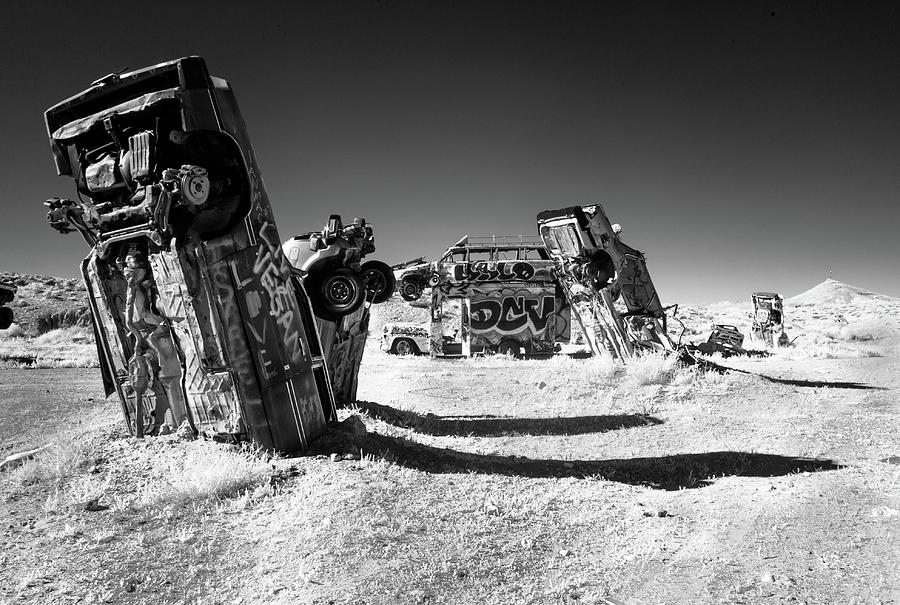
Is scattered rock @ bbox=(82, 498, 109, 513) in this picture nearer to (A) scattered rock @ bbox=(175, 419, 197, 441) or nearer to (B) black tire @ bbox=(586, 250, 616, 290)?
(A) scattered rock @ bbox=(175, 419, 197, 441)

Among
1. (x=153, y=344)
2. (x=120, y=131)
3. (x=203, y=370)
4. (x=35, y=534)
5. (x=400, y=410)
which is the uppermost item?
(x=120, y=131)

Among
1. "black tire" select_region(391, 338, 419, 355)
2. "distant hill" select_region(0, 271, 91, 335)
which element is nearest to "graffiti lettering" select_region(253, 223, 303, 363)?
"black tire" select_region(391, 338, 419, 355)

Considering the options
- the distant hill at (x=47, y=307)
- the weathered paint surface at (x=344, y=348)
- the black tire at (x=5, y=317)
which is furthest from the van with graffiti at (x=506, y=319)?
the distant hill at (x=47, y=307)

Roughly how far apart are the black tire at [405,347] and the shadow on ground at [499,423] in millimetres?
14347

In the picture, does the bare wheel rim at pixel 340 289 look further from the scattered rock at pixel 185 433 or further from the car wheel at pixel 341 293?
the scattered rock at pixel 185 433

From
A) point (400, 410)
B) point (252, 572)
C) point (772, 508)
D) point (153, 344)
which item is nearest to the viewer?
point (252, 572)

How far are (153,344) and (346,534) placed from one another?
150 inches

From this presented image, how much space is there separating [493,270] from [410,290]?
403 cm

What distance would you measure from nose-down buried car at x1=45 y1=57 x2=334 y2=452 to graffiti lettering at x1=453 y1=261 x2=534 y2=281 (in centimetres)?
1873

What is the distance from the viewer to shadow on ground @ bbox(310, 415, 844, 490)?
6211 mm

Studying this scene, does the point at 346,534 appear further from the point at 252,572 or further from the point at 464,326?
the point at 464,326

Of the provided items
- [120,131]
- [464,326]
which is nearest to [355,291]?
[120,131]

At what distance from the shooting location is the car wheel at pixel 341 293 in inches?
342

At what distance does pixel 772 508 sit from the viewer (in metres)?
4.86
